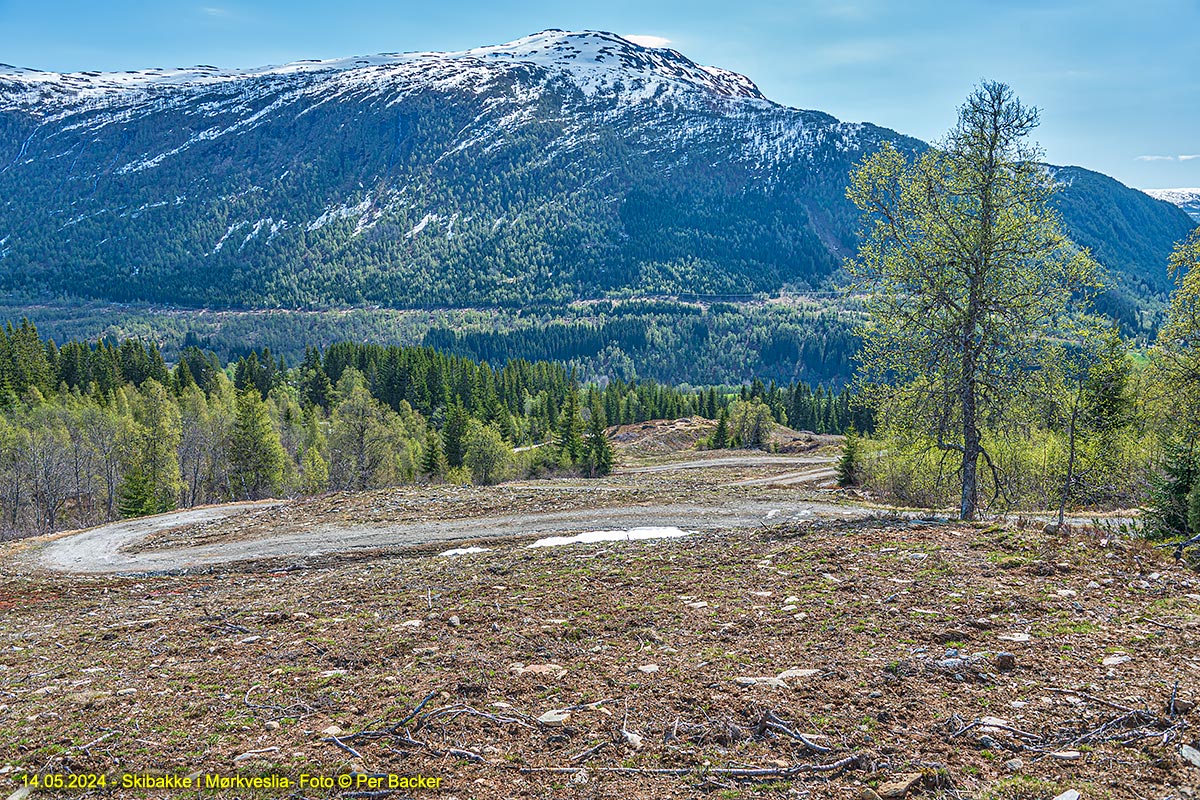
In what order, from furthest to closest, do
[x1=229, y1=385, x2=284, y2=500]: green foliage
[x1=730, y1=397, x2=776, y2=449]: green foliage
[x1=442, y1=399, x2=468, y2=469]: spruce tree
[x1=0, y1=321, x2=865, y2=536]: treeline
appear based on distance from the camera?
[x1=730, y1=397, x2=776, y2=449]: green foliage < [x1=442, y1=399, x2=468, y2=469]: spruce tree < [x1=0, y1=321, x2=865, y2=536]: treeline < [x1=229, y1=385, x2=284, y2=500]: green foliage

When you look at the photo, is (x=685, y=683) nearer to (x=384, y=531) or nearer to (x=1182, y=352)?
(x=384, y=531)

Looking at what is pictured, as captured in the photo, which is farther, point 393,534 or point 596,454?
point 596,454

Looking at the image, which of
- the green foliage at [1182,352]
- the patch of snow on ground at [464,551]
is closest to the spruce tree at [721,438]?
the green foliage at [1182,352]

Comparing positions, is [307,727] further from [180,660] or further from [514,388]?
[514,388]

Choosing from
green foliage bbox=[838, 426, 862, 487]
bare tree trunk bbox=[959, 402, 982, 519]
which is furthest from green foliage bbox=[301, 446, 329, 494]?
bare tree trunk bbox=[959, 402, 982, 519]

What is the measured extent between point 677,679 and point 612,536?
45.4ft

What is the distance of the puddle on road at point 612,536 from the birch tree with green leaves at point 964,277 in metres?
7.25

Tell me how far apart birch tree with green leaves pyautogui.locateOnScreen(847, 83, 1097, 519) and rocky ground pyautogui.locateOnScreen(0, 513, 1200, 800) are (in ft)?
17.9

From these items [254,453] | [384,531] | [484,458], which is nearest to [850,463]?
[384,531]

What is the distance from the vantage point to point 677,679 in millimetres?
7582

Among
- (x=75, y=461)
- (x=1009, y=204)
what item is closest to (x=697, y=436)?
(x=75, y=461)

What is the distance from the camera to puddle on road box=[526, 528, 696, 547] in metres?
20.6

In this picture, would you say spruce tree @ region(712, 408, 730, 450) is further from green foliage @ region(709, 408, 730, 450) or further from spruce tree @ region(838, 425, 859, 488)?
spruce tree @ region(838, 425, 859, 488)

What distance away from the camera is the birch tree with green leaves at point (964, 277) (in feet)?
56.1
